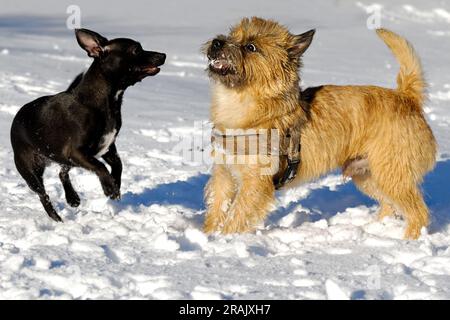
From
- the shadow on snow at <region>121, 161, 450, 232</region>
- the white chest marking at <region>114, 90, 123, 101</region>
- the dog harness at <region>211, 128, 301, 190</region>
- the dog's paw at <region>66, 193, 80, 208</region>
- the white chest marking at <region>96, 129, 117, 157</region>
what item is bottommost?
the shadow on snow at <region>121, 161, 450, 232</region>

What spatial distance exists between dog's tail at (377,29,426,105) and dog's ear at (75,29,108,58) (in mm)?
2209

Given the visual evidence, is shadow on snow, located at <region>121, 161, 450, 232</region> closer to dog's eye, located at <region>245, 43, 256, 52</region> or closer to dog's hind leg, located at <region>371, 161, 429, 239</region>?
dog's hind leg, located at <region>371, 161, 429, 239</region>

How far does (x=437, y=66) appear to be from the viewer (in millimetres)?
16250

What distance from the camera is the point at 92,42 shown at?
570cm

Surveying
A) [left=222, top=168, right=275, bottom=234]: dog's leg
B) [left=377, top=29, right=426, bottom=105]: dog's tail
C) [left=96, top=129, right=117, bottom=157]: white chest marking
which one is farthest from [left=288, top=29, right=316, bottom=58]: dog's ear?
[left=96, top=129, right=117, bottom=157]: white chest marking

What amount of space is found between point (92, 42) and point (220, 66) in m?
1.25

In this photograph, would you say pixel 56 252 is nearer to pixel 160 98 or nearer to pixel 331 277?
pixel 331 277

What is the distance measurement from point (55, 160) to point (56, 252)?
4.51 feet

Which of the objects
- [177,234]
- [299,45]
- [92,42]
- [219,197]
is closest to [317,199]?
[219,197]

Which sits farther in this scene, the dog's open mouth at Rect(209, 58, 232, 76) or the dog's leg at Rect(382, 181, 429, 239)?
the dog's leg at Rect(382, 181, 429, 239)

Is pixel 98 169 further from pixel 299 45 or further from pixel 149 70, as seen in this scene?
pixel 299 45

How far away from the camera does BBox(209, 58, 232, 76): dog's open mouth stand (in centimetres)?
502
